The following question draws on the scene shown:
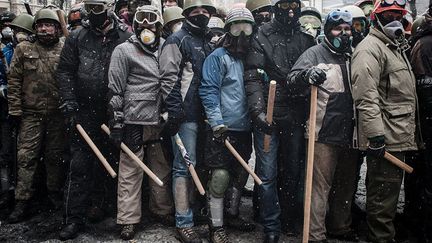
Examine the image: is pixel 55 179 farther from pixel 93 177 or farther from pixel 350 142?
pixel 350 142

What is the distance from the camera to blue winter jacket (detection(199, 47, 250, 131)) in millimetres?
4301

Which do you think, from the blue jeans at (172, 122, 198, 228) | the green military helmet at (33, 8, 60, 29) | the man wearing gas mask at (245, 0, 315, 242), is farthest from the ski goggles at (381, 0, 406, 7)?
the green military helmet at (33, 8, 60, 29)

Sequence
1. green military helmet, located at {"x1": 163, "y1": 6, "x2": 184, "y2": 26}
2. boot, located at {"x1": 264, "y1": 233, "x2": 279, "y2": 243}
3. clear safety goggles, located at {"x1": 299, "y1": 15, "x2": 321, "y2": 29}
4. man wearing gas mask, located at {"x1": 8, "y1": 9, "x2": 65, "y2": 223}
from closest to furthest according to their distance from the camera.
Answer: boot, located at {"x1": 264, "y1": 233, "x2": 279, "y2": 243}, man wearing gas mask, located at {"x1": 8, "y1": 9, "x2": 65, "y2": 223}, green military helmet, located at {"x1": 163, "y1": 6, "x2": 184, "y2": 26}, clear safety goggles, located at {"x1": 299, "y1": 15, "x2": 321, "y2": 29}

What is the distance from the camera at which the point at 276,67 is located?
175 inches

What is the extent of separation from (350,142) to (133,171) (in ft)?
7.71

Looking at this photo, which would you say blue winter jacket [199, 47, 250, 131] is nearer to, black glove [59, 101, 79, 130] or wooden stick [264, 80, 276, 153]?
wooden stick [264, 80, 276, 153]

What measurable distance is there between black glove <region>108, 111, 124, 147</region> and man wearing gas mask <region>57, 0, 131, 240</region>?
1.59 feet

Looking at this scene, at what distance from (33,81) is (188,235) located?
2.72 m

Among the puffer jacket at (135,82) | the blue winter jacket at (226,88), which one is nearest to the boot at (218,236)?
the blue winter jacket at (226,88)

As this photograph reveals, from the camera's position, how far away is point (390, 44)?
4.12 m

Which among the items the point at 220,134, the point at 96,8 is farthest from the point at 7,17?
the point at 220,134

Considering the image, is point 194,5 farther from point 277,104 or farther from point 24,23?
point 24,23

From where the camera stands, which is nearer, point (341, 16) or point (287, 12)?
point (341, 16)

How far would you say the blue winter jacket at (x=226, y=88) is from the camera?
4.30 m
